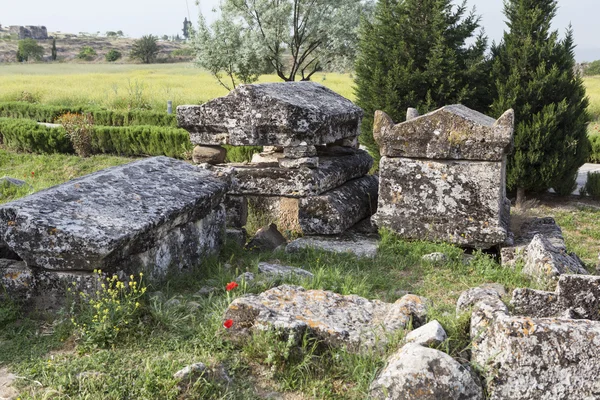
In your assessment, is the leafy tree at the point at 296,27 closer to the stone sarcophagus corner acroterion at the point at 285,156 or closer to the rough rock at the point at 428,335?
the stone sarcophagus corner acroterion at the point at 285,156

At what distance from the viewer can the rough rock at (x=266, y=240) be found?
6.46 metres

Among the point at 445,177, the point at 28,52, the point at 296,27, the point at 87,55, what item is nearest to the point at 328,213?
the point at 445,177

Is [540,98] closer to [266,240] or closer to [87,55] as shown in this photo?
[266,240]

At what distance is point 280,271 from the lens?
Answer: 5020 millimetres

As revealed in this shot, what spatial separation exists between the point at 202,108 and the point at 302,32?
2485 centimetres

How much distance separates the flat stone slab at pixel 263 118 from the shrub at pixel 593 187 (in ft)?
24.1

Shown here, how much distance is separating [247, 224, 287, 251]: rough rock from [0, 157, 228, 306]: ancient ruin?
87 cm

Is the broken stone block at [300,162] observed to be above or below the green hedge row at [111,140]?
above

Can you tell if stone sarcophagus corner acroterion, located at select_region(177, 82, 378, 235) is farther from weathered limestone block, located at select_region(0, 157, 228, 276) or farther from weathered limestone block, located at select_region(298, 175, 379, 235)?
weathered limestone block, located at select_region(0, 157, 228, 276)

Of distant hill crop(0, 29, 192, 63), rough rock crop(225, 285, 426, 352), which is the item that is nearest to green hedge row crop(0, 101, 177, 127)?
rough rock crop(225, 285, 426, 352)

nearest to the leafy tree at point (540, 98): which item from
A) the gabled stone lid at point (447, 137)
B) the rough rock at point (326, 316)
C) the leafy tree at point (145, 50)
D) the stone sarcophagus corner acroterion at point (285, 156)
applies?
Result: the stone sarcophagus corner acroterion at point (285, 156)

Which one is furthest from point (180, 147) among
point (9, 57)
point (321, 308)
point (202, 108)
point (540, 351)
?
point (9, 57)

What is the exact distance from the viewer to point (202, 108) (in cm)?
688

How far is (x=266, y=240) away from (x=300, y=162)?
38.0 inches
